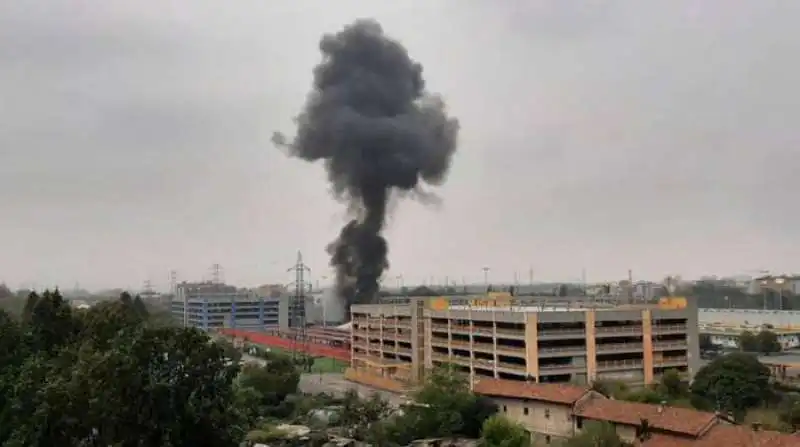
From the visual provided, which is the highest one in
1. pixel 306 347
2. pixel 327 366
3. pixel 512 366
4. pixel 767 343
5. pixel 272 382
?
pixel 512 366

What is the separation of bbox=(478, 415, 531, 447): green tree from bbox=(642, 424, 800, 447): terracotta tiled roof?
3713 mm

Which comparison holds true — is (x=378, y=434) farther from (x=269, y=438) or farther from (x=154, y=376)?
(x=154, y=376)

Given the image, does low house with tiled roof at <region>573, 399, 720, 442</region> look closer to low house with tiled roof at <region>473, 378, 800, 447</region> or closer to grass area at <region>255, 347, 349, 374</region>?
low house with tiled roof at <region>473, 378, 800, 447</region>

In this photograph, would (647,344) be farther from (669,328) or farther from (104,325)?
(104,325)

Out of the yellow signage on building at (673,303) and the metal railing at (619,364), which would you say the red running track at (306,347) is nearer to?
the yellow signage on building at (673,303)

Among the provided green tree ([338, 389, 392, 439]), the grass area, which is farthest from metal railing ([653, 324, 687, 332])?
the grass area

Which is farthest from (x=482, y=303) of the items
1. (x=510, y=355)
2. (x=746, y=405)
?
(x=746, y=405)

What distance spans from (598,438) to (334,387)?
868 inches

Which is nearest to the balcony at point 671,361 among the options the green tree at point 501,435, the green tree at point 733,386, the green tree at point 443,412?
the green tree at point 733,386

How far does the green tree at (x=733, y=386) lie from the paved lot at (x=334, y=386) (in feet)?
38.9

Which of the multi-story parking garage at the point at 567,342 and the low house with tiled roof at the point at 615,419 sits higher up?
the multi-story parking garage at the point at 567,342

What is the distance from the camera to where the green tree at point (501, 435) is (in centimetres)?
2191

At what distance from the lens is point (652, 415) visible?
68.1 ft

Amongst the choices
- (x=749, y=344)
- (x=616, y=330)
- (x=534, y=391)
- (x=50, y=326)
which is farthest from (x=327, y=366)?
(x=50, y=326)
